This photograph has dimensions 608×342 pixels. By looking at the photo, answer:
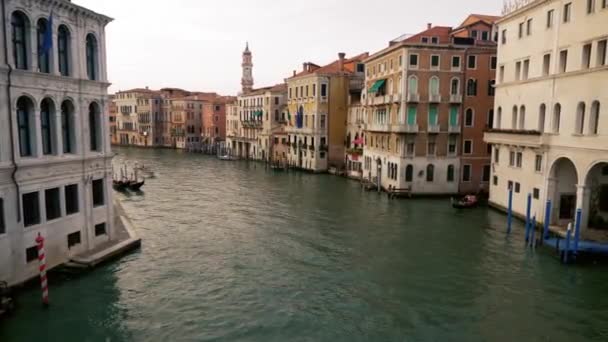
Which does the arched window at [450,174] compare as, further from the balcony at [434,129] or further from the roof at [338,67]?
the roof at [338,67]

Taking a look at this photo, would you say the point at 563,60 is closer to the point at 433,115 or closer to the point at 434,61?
the point at 434,61

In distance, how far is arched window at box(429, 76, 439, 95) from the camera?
105 ft

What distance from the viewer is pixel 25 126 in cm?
1395

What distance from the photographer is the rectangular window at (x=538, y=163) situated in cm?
2241

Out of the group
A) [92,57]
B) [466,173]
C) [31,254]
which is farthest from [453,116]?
[31,254]

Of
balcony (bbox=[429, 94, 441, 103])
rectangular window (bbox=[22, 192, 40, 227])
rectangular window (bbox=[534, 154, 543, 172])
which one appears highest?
balcony (bbox=[429, 94, 441, 103])

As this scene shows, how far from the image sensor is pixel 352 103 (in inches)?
1874

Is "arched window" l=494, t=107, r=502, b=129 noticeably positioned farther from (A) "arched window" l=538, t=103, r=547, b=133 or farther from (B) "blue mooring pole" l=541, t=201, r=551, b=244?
(B) "blue mooring pole" l=541, t=201, r=551, b=244

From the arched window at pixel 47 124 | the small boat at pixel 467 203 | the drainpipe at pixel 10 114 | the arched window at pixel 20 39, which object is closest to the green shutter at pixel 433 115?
the small boat at pixel 467 203

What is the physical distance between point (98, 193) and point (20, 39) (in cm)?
596

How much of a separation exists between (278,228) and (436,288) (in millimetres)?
10098

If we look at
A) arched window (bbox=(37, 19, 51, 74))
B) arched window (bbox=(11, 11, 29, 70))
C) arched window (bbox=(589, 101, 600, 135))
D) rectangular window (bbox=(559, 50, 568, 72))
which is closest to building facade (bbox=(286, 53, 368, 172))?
rectangular window (bbox=(559, 50, 568, 72))

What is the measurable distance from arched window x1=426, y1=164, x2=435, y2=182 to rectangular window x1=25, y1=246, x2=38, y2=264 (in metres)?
25.4

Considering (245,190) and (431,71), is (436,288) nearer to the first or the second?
(431,71)
